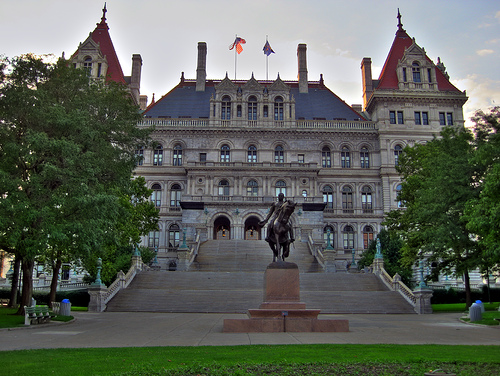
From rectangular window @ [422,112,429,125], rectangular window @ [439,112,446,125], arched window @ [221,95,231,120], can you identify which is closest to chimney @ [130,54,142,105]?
arched window @ [221,95,231,120]

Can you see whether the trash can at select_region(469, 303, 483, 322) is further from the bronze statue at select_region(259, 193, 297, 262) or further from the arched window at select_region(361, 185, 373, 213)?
the arched window at select_region(361, 185, 373, 213)

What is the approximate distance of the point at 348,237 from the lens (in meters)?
52.9

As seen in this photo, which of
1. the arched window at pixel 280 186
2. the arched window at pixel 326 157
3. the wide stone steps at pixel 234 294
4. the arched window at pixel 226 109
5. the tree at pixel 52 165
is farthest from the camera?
the arched window at pixel 226 109

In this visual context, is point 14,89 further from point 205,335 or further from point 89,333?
point 205,335

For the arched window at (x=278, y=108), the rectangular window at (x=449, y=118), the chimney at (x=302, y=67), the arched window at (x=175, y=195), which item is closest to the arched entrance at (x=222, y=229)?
the arched window at (x=175, y=195)

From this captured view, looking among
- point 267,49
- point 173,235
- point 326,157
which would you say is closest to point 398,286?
point 326,157

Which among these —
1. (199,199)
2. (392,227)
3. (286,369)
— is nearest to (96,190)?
(286,369)

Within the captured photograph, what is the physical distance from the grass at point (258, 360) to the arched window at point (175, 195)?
4366 cm

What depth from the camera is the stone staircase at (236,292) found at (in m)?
26.3

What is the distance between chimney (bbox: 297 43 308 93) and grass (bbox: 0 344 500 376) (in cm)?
5428

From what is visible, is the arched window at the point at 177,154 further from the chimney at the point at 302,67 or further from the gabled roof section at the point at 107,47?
the chimney at the point at 302,67

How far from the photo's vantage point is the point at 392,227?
115 feet

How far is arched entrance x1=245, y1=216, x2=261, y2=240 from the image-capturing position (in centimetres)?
5092

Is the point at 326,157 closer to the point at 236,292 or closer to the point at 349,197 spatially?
the point at 349,197
